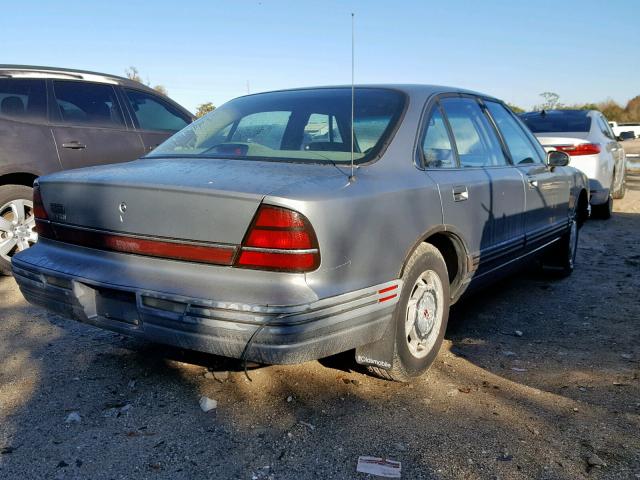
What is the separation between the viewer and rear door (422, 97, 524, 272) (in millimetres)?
3307

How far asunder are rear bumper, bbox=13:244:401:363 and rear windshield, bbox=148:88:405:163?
779 mm

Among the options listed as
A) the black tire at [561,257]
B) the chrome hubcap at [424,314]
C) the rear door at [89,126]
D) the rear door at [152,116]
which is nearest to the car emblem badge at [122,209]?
the chrome hubcap at [424,314]

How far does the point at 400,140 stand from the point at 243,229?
1.09m

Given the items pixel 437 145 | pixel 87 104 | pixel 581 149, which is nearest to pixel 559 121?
pixel 581 149

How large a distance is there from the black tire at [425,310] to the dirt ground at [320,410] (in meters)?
0.12

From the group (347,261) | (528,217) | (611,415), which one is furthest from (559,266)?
(347,261)

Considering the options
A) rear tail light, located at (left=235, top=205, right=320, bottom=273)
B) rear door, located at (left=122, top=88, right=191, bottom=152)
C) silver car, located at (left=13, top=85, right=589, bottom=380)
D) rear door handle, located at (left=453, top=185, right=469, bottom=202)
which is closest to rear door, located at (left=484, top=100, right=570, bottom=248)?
silver car, located at (left=13, top=85, right=589, bottom=380)

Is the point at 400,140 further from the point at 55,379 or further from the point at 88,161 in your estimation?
the point at 88,161

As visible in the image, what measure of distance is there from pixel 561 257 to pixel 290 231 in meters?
3.80

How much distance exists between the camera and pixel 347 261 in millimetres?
2490

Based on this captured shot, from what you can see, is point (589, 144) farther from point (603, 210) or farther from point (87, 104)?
point (87, 104)

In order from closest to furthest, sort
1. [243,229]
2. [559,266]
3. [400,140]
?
[243,229]
[400,140]
[559,266]

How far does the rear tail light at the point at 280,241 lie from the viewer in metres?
2.34

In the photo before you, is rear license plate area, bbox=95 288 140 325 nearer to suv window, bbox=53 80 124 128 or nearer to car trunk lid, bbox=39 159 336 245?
car trunk lid, bbox=39 159 336 245
